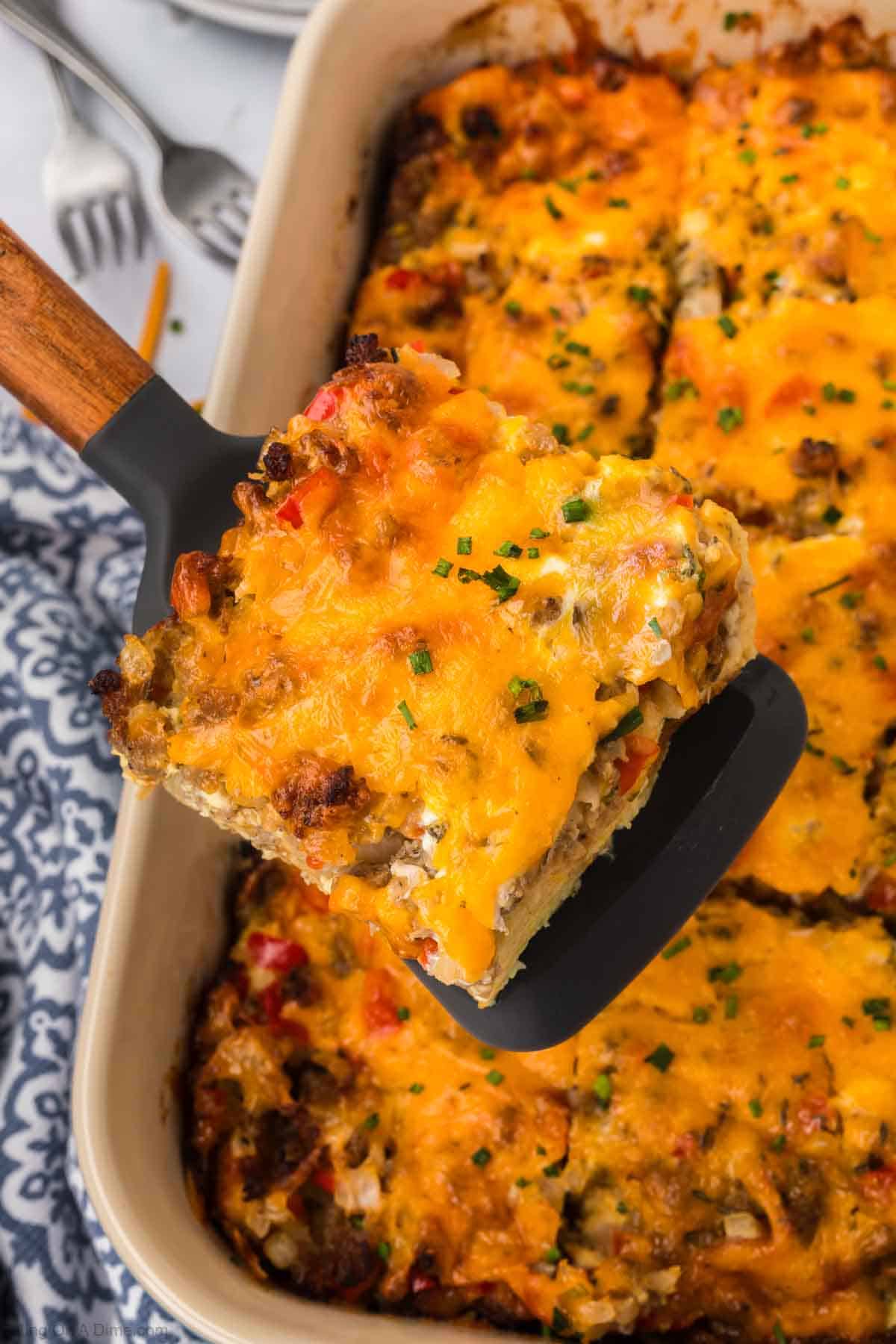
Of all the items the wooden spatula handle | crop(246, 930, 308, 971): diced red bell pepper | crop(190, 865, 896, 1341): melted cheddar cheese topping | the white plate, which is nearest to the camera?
the wooden spatula handle

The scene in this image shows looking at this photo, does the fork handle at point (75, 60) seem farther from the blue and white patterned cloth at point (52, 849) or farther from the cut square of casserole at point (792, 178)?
the cut square of casserole at point (792, 178)

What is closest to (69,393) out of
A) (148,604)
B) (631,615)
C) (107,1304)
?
(148,604)

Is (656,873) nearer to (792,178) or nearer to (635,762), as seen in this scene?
(635,762)

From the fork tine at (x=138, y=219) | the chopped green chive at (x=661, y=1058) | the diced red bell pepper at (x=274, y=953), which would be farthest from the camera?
the fork tine at (x=138, y=219)

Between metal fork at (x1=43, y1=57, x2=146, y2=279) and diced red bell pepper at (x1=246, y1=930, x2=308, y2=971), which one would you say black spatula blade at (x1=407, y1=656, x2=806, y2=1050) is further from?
metal fork at (x1=43, y1=57, x2=146, y2=279)

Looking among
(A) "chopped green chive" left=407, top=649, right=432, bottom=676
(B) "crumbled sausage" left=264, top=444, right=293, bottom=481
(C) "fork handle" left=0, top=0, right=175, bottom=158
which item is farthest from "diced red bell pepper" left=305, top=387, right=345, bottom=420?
(C) "fork handle" left=0, top=0, right=175, bottom=158

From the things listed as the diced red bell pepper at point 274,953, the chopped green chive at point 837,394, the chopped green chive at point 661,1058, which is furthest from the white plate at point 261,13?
the chopped green chive at point 661,1058

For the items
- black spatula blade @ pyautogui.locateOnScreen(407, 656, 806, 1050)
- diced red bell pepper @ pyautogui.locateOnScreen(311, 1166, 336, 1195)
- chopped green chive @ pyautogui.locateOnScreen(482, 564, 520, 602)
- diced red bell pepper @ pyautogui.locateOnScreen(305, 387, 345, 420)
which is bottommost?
diced red bell pepper @ pyautogui.locateOnScreen(311, 1166, 336, 1195)
